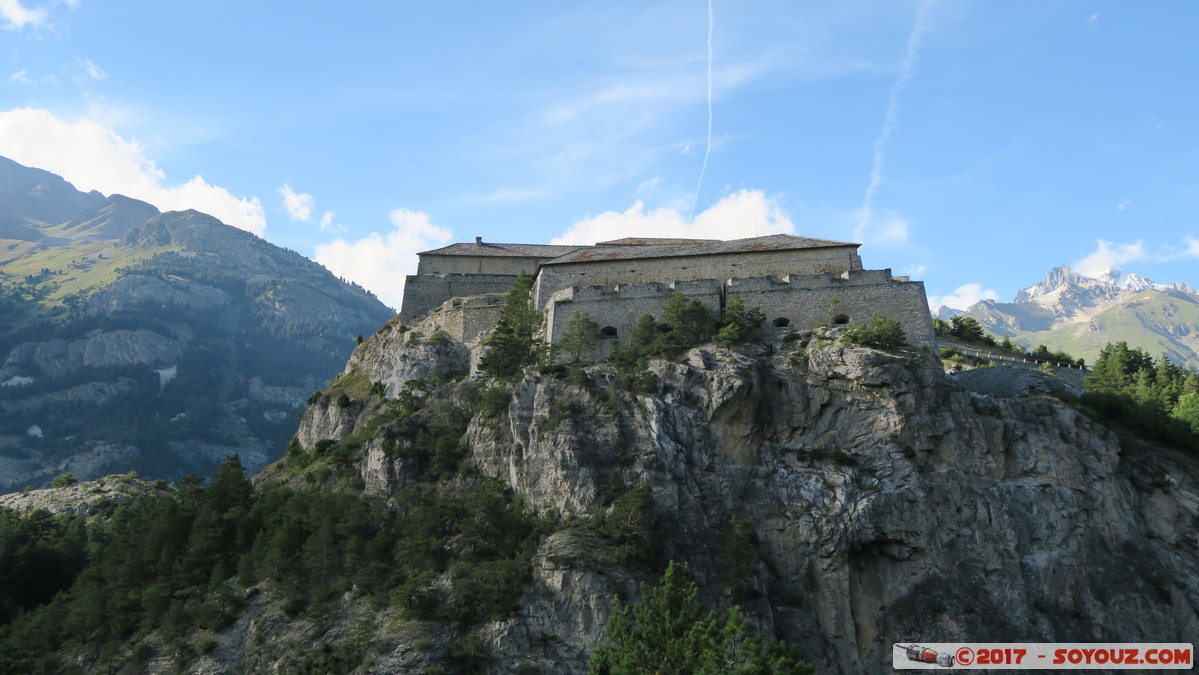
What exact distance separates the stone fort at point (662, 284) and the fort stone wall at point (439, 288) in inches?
3.2

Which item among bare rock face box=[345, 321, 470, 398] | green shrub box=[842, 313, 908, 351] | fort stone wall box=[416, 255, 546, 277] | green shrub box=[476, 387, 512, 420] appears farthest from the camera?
fort stone wall box=[416, 255, 546, 277]

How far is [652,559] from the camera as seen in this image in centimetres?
4444

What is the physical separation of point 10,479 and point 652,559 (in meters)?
158

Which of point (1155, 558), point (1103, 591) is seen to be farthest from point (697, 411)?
point (1155, 558)

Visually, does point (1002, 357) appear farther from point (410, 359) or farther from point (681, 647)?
point (681, 647)

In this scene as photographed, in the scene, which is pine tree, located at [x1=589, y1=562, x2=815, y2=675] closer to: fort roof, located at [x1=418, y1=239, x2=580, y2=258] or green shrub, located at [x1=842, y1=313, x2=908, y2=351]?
green shrub, located at [x1=842, y1=313, x2=908, y2=351]

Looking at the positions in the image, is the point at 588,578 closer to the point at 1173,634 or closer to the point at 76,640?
the point at 76,640

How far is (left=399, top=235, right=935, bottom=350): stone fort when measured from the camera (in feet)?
195

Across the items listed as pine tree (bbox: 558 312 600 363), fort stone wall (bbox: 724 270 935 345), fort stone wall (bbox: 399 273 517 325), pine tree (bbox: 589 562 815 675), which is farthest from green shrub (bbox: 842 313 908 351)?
fort stone wall (bbox: 399 273 517 325)

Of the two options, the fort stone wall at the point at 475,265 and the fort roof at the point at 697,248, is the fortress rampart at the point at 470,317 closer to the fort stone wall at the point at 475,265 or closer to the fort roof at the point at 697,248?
the fort roof at the point at 697,248

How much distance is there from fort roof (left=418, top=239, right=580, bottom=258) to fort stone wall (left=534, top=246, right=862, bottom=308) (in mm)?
11337

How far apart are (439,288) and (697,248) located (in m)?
21.6

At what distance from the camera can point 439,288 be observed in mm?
73312

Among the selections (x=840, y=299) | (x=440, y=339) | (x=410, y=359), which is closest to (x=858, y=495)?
(x=840, y=299)
